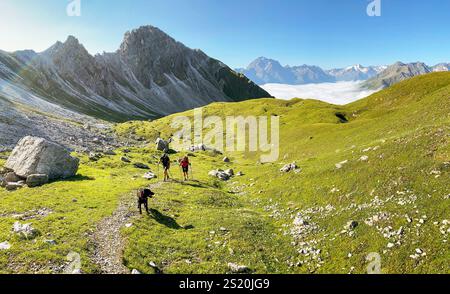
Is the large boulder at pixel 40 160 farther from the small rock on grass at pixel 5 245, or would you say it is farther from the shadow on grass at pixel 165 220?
the small rock on grass at pixel 5 245

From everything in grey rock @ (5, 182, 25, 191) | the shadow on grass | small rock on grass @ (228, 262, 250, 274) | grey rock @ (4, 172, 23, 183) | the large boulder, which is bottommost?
small rock on grass @ (228, 262, 250, 274)

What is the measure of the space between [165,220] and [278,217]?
10.6 meters

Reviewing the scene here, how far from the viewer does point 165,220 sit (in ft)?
98.8

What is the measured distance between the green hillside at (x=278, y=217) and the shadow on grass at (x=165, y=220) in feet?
Result: 0.57

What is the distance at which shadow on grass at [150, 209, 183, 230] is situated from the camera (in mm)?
28900

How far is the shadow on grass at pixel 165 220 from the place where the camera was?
28.9 meters

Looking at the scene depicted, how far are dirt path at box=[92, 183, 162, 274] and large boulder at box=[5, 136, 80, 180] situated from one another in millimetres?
13901

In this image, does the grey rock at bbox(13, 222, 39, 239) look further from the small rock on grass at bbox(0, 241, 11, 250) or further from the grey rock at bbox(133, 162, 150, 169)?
the grey rock at bbox(133, 162, 150, 169)

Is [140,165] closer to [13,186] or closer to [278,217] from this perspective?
[13,186]

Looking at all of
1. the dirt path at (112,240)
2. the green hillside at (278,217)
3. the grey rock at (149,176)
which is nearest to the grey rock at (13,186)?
the green hillside at (278,217)

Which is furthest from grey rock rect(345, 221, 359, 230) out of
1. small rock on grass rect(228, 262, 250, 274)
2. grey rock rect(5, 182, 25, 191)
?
grey rock rect(5, 182, 25, 191)

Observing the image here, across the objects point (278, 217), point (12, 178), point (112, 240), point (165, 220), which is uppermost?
point (12, 178)

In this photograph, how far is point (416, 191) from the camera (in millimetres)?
26172

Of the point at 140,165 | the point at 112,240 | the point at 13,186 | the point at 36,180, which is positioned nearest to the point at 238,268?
the point at 112,240
